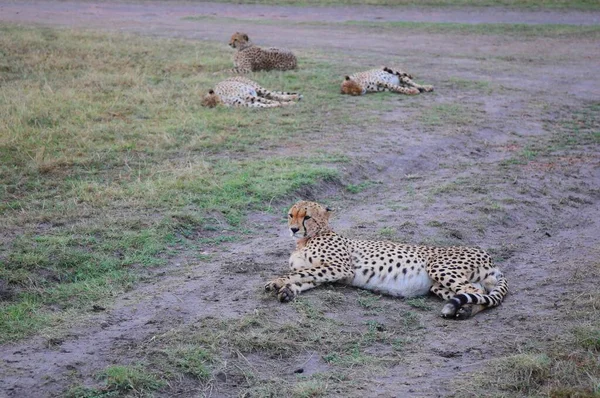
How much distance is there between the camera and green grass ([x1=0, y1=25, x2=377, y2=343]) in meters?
5.86

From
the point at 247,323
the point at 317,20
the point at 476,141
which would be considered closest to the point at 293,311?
the point at 247,323

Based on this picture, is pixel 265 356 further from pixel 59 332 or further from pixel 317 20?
pixel 317 20

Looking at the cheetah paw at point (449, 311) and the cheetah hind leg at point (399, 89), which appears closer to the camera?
the cheetah paw at point (449, 311)

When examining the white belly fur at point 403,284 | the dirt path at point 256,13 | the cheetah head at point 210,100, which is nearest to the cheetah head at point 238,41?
the cheetah head at point 210,100

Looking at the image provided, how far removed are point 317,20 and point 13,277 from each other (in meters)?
17.2

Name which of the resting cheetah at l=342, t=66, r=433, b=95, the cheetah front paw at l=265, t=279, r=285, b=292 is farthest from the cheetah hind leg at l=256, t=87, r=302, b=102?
the cheetah front paw at l=265, t=279, r=285, b=292

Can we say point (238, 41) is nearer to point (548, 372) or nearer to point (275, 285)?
point (275, 285)

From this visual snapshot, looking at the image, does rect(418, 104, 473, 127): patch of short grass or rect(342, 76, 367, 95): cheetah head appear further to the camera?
rect(342, 76, 367, 95): cheetah head

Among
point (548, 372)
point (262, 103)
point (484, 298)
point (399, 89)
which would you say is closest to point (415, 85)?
point (399, 89)

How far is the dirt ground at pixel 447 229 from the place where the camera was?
15.3 feet

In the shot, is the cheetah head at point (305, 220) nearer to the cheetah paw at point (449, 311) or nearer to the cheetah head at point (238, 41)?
the cheetah paw at point (449, 311)

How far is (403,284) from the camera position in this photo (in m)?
5.72

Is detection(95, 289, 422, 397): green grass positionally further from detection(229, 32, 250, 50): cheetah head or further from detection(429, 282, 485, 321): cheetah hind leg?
detection(229, 32, 250, 50): cheetah head

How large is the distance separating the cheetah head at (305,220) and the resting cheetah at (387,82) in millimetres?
6229
